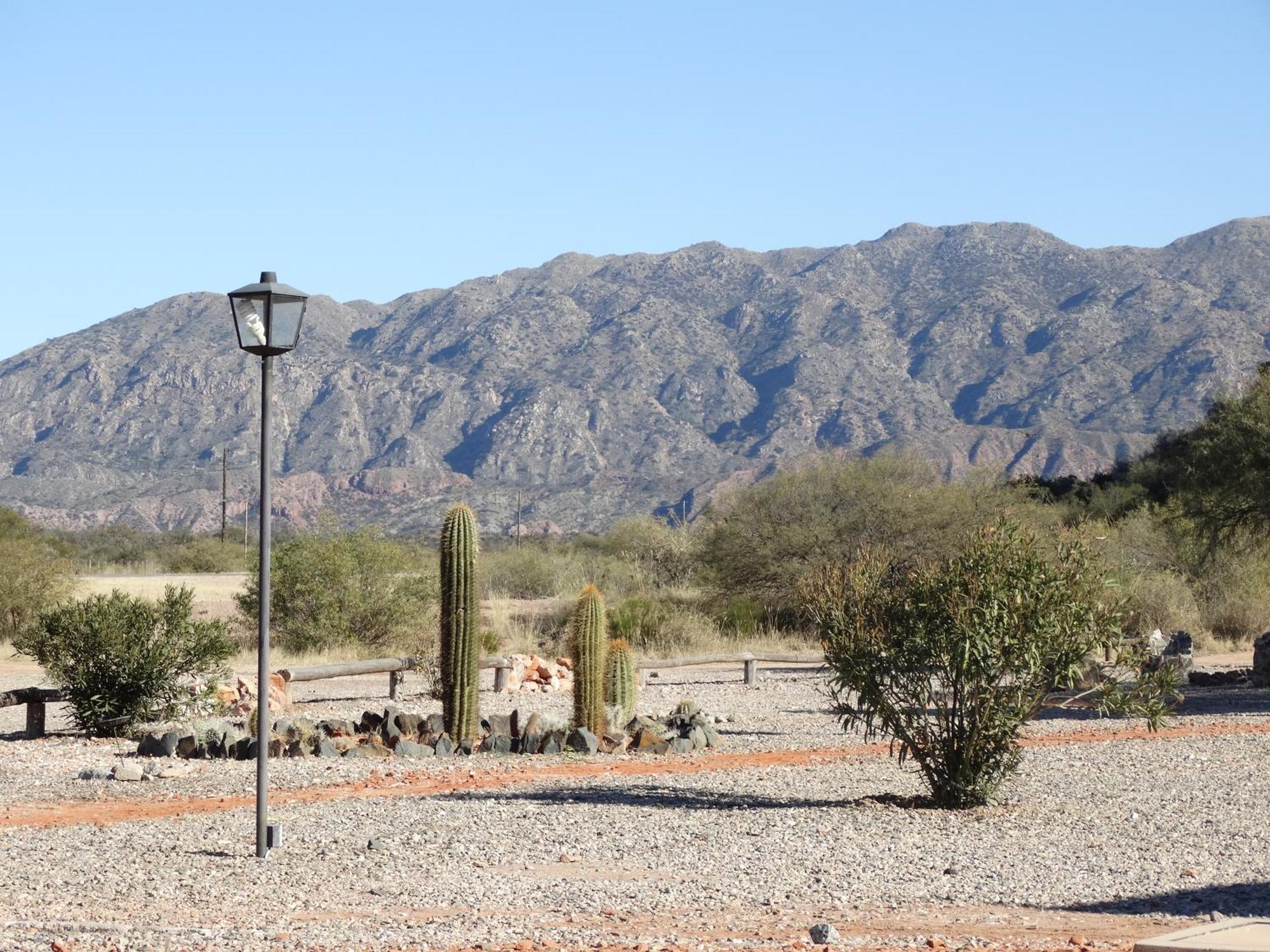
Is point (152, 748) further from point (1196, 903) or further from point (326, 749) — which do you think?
point (1196, 903)

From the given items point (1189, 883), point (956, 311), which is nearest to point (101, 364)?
point (956, 311)

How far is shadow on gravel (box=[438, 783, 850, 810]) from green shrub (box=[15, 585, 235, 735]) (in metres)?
4.60

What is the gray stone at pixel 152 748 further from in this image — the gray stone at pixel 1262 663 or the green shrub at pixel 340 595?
the gray stone at pixel 1262 663

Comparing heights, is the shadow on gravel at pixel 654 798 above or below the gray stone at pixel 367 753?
below

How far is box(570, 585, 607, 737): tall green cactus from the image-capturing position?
594 inches

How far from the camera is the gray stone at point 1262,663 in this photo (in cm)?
2006

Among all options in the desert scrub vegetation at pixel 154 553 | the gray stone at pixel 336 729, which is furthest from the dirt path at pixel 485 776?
the desert scrub vegetation at pixel 154 553

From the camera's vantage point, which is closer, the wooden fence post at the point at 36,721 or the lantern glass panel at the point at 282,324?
the lantern glass panel at the point at 282,324

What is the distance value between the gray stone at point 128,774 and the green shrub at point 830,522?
18.3m

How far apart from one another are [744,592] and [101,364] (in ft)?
380

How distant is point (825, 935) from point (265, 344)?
4877mm

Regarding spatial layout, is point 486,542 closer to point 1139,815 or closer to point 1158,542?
point 1158,542

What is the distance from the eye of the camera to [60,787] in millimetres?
12164

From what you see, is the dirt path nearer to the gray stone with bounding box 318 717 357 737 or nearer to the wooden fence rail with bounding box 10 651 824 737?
the gray stone with bounding box 318 717 357 737
